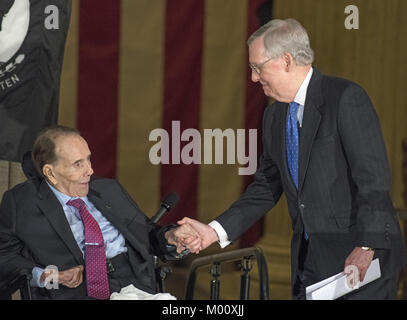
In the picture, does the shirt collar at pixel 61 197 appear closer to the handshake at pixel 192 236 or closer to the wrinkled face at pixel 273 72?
the handshake at pixel 192 236

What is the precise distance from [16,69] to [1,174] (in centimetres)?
59

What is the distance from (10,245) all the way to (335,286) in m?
1.33

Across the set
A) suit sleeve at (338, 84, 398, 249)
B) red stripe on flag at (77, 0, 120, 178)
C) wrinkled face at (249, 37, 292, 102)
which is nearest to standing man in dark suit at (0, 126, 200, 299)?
wrinkled face at (249, 37, 292, 102)

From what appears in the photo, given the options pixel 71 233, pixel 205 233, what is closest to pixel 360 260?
pixel 205 233

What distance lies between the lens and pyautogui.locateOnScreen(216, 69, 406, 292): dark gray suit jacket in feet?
9.26

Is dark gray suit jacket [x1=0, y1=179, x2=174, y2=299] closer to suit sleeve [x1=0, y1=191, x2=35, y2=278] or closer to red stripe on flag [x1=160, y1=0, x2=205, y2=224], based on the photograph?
suit sleeve [x1=0, y1=191, x2=35, y2=278]

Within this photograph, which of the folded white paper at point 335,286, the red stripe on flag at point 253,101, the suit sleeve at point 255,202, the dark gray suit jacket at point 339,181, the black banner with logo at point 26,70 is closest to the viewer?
the folded white paper at point 335,286

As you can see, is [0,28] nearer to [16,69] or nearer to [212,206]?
[16,69]

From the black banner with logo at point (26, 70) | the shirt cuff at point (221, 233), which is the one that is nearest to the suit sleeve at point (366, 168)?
the shirt cuff at point (221, 233)

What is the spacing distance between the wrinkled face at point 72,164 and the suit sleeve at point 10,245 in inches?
8.8

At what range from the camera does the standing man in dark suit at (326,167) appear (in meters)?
2.83

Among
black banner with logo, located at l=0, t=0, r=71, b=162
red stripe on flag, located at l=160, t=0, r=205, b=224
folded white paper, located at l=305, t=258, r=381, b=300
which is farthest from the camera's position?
red stripe on flag, located at l=160, t=0, r=205, b=224

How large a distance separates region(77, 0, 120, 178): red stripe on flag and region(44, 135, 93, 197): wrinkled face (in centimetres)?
189

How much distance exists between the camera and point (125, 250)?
3.52 metres
